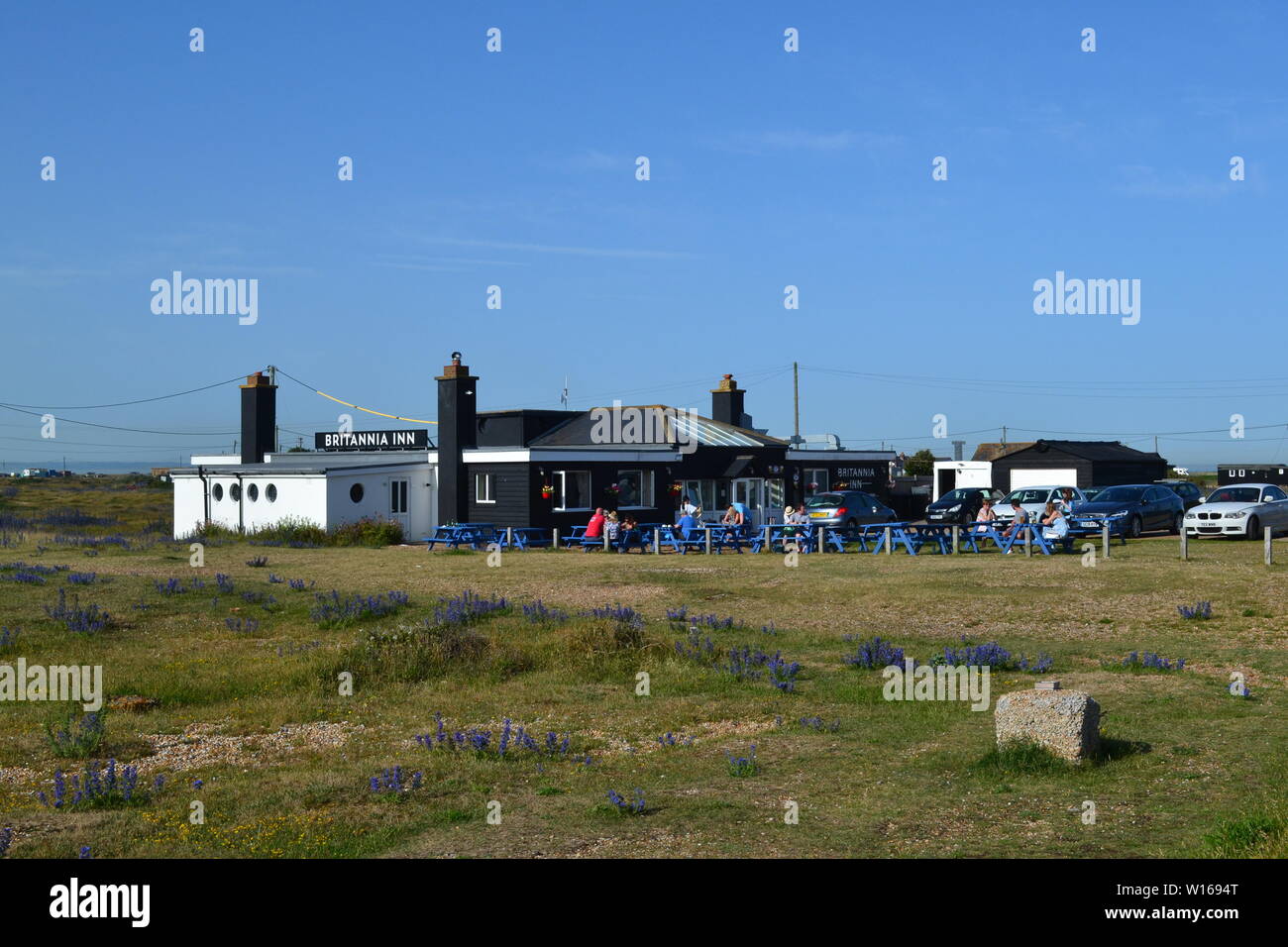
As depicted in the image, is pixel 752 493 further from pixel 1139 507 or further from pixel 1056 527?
pixel 1056 527

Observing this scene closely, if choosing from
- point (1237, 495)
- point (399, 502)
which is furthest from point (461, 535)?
point (1237, 495)

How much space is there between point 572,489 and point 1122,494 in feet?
54.7

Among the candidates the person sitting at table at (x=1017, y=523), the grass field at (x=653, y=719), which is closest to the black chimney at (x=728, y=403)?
the person sitting at table at (x=1017, y=523)

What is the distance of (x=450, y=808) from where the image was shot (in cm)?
850

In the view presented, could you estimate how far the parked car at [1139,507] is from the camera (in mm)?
33250

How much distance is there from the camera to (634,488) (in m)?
41.1

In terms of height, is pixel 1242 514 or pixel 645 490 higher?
pixel 645 490

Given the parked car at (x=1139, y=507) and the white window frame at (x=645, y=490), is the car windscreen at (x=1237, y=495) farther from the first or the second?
the white window frame at (x=645, y=490)

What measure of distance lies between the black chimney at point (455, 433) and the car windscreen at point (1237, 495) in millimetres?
22680

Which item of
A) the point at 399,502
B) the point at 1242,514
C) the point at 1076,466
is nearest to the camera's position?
the point at 1242,514

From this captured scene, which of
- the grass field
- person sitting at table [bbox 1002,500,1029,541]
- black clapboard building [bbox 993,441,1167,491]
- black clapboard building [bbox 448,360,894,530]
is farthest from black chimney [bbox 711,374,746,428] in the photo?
the grass field

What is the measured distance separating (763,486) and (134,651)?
106 feet
